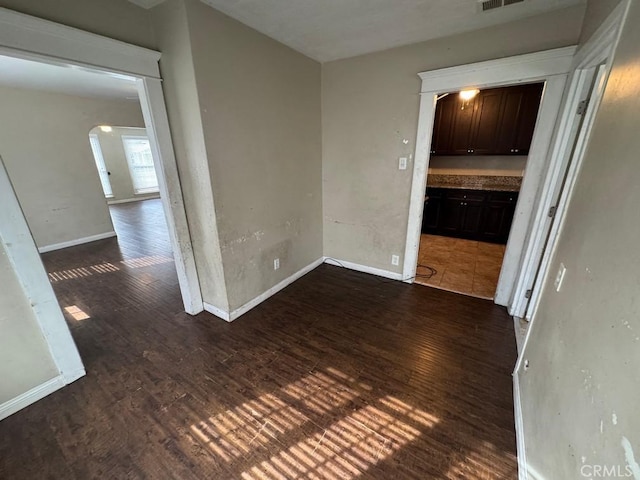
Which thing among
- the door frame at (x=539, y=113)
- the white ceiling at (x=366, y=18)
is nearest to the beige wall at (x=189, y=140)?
the white ceiling at (x=366, y=18)

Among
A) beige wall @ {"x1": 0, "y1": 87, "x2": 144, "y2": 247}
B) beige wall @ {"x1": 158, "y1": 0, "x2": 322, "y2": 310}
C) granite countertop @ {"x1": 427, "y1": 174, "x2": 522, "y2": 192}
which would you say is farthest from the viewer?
granite countertop @ {"x1": 427, "y1": 174, "x2": 522, "y2": 192}

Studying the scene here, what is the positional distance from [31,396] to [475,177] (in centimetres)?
582

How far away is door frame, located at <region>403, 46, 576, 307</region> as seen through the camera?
6.61ft

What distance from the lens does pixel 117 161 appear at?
7.89 metres

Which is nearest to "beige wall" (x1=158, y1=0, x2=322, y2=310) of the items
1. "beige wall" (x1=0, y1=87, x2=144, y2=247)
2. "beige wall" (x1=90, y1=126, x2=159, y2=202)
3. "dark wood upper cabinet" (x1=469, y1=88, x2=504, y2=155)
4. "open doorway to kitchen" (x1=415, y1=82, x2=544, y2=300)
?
"open doorway to kitchen" (x1=415, y1=82, x2=544, y2=300)

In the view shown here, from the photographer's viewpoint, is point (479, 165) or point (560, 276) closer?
point (560, 276)

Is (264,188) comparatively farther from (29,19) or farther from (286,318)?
(29,19)

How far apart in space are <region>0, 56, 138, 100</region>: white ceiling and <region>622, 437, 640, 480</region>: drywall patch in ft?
A: 13.3

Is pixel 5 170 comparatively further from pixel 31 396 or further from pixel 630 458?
pixel 630 458

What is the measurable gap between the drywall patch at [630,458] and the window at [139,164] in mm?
9948

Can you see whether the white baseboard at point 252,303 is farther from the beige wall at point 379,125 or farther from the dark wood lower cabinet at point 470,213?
the dark wood lower cabinet at point 470,213

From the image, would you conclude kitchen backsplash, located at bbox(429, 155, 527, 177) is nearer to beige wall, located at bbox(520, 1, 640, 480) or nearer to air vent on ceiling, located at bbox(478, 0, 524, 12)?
air vent on ceiling, located at bbox(478, 0, 524, 12)

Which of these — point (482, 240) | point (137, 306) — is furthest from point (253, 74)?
point (482, 240)

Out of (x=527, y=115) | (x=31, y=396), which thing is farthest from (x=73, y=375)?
(x=527, y=115)
